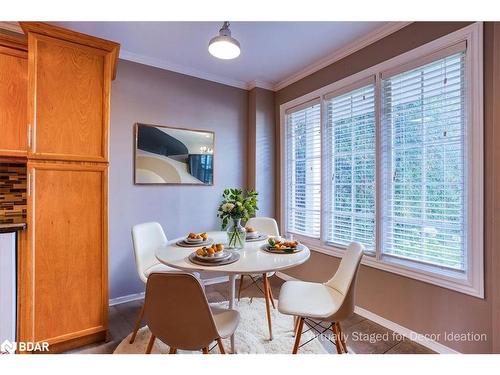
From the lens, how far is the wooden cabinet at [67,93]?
1707mm

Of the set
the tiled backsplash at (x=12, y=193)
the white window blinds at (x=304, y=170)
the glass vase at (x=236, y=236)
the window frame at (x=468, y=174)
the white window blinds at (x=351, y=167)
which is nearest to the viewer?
the window frame at (x=468, y=174)

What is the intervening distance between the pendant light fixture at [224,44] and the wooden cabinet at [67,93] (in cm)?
77

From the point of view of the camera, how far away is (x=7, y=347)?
1.66 m

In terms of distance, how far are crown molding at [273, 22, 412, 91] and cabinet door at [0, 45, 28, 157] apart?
2.65 metres

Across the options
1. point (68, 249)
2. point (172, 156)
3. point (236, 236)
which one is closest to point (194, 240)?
point (236, 236)

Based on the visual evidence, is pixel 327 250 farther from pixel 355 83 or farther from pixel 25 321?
pixel 25 321

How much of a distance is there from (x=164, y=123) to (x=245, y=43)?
4.03 feet

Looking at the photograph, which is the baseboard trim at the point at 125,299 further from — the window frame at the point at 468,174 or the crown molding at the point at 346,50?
the crown molding at the point at 346,50

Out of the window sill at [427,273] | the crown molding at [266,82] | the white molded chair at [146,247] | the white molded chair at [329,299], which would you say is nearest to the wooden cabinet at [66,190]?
the white molded chair at [146,247]

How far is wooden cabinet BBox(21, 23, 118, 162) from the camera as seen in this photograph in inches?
67.2

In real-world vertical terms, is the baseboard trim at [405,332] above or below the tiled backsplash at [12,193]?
below

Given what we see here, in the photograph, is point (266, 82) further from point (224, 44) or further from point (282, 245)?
point (282, 245)

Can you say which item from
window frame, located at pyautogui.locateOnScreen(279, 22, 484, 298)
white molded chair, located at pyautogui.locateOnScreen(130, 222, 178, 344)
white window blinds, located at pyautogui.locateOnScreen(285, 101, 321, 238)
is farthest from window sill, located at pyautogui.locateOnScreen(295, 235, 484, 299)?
white molded chair, located at pyautogui.locateOnScreen(130, 222, 178, 344)
